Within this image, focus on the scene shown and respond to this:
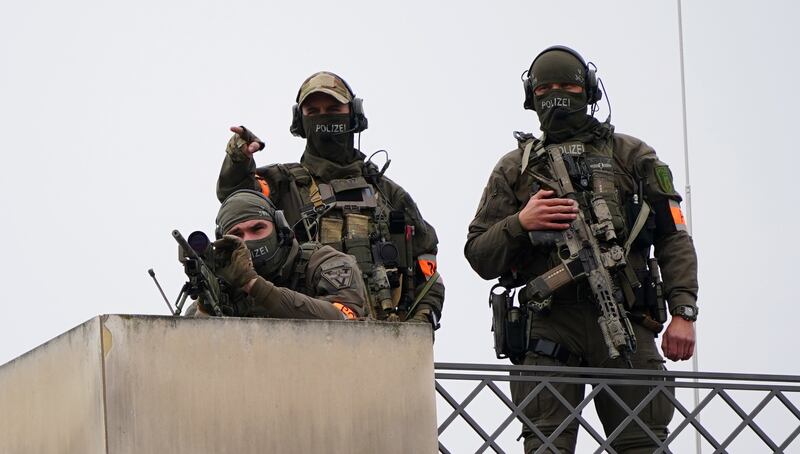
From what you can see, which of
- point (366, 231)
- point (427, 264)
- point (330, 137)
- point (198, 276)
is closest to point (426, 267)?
point (427, 264)

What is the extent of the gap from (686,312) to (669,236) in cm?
47

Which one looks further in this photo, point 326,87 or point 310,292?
point 326,87

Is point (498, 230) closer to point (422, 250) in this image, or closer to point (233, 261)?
point (422, 250)

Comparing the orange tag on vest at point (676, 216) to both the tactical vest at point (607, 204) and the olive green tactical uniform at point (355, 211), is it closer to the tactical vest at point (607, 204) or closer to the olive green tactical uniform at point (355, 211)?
the tactical vest at point (607, 204)

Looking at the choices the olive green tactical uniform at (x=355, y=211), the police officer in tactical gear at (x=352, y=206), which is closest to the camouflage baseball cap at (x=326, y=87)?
the police officer in tactical gear at (x=352, y=206)

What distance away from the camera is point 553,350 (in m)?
9.65

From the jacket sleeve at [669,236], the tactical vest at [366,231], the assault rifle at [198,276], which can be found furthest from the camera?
the tactical vest at [366,231]

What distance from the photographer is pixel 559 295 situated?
9797 millimetres

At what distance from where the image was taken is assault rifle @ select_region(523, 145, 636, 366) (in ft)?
31.2

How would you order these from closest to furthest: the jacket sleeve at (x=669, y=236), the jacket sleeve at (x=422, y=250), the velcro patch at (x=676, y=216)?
1. the jacket sleeve at (x=669, y=236)
2. the velcro patch at (x=676, y=216)
3. the jacket sleeve at (x=422, y=250)

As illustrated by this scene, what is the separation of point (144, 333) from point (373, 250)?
308 cm

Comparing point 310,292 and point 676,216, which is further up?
point 676,216

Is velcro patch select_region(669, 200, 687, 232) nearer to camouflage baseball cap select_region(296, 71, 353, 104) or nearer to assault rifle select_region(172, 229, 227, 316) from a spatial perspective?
camouflage baseball cap select_region(296, 71, 353, 104)

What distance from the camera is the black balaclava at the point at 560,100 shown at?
10062 millimetres
